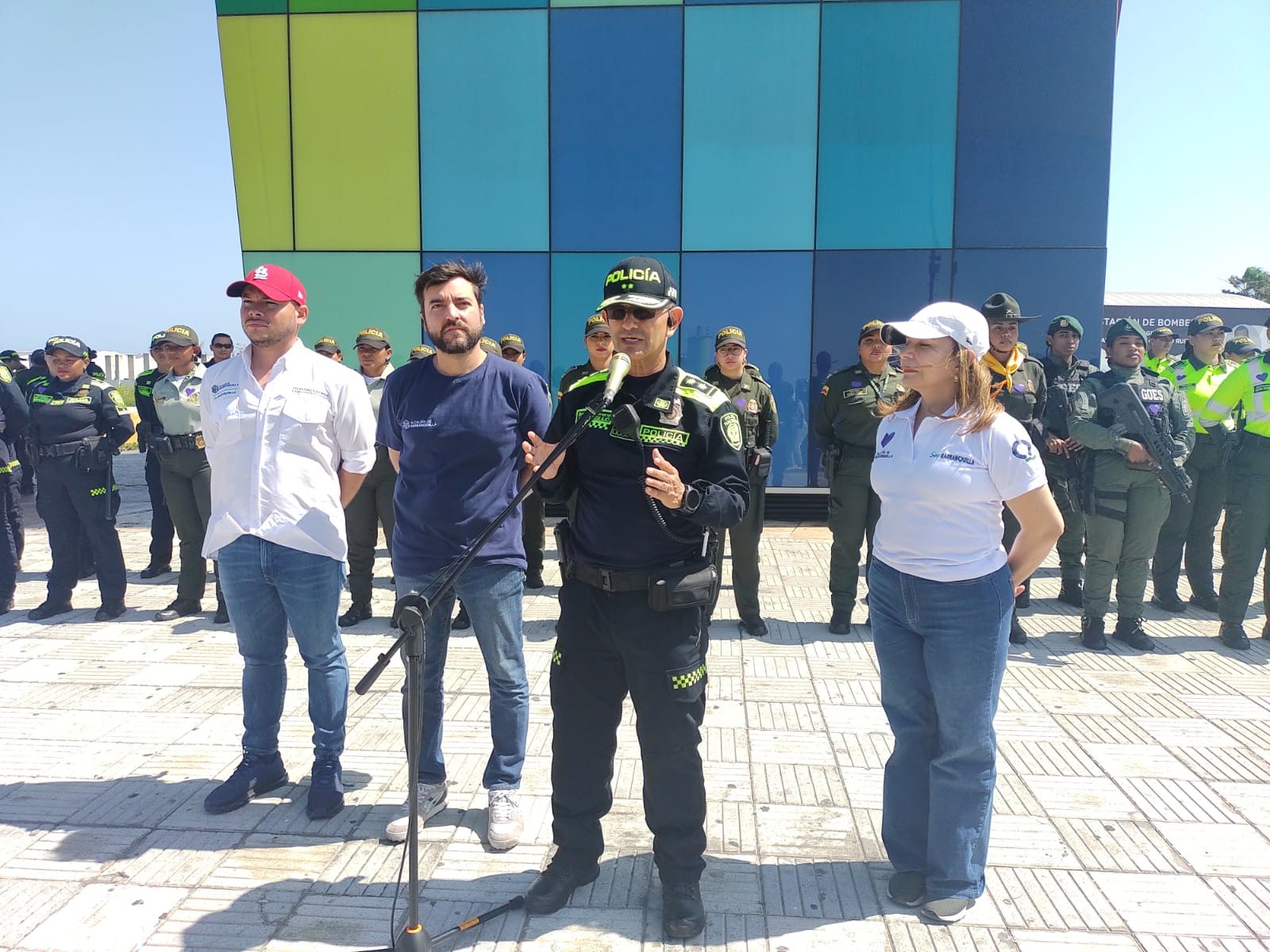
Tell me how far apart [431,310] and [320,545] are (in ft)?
3.46

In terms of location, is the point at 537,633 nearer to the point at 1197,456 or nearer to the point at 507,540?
the point at 507,540

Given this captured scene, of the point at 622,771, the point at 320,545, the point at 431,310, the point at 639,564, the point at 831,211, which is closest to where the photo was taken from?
the point at 639,564

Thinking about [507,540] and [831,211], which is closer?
[507,540]

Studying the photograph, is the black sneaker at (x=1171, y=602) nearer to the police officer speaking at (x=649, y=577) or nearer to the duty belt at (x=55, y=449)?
the police officer speaking at (x=649, y=577)

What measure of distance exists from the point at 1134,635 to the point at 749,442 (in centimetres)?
290

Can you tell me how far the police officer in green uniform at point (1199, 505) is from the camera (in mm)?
6465

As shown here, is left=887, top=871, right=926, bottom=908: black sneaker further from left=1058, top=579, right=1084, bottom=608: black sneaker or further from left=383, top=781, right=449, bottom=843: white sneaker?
left=1058, top=579, right=1084, bottom=608: black sneaker

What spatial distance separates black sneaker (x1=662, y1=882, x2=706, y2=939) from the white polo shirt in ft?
4.07

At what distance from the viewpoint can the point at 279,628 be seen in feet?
11.7

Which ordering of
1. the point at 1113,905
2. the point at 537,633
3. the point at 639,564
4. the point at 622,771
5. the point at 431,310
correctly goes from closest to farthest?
the point at 639,564 < the point at 1113,905 < the point at 431,310 < the point at 622,771 < the point at 537,633

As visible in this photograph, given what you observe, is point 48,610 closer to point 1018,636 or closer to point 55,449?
point 55,449

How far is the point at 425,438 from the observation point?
324 cm

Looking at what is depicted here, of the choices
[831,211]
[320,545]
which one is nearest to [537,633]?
[320,545]

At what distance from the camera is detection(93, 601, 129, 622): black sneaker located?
20.6 feet
